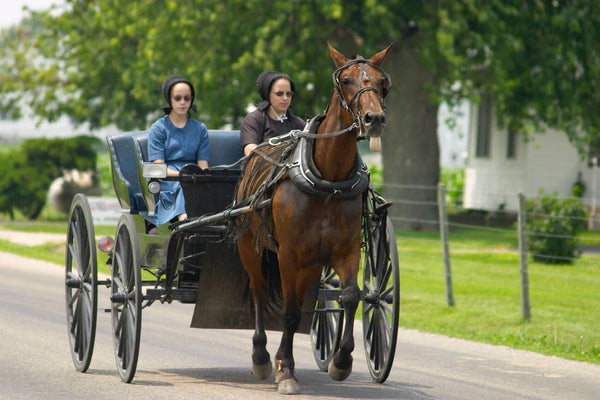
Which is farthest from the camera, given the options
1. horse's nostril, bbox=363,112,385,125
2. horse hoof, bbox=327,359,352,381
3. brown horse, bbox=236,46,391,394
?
horse hoof, bbox=327,359,352,381

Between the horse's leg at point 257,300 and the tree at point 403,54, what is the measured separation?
1370 cm

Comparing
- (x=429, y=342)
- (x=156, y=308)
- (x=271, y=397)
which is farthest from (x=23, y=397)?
(x=156, y=308)

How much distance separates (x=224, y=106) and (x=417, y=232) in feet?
16.8

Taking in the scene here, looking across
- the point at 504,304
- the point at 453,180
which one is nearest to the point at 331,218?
the point at 504,304

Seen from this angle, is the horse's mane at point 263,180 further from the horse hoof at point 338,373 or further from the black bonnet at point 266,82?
the horse hoof at point 338,373

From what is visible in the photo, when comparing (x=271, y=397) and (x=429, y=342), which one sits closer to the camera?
(x=271, y=397)

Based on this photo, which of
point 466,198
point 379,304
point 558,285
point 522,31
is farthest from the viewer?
point 466,198

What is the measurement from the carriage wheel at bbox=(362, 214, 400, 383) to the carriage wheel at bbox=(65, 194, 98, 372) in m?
2.05

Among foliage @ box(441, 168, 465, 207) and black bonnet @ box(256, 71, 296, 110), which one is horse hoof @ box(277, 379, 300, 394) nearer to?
black bonnet @ box(256, 71, 296, 110)

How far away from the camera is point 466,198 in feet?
111

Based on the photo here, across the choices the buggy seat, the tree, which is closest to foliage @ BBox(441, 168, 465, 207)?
the tree

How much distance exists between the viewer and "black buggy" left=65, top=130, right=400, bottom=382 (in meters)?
7.88

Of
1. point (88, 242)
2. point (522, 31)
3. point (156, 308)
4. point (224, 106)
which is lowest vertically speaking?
point (156, 308)

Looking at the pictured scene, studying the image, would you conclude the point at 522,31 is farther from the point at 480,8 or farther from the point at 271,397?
the point at 271,397
